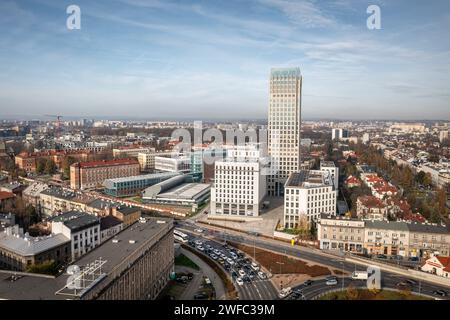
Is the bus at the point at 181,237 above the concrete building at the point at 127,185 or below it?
below

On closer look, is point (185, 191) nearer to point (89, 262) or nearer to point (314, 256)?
point (314, 256)

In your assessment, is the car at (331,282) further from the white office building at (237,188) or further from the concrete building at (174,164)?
the concrete building at (174,164)

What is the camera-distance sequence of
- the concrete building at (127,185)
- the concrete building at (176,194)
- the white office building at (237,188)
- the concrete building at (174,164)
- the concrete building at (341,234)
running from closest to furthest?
the concrete building at (341,234) < the white office building at (237,188) < the concrete building at (176,194) < the concrete building at (127,185) < the concrete building at (174,164)

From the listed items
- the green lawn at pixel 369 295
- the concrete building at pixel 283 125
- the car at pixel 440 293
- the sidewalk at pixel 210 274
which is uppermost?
the concrete building at pixel 283 125

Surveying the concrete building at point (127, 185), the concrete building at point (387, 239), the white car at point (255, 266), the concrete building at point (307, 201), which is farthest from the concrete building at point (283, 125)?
the white car at point (255, 266)
